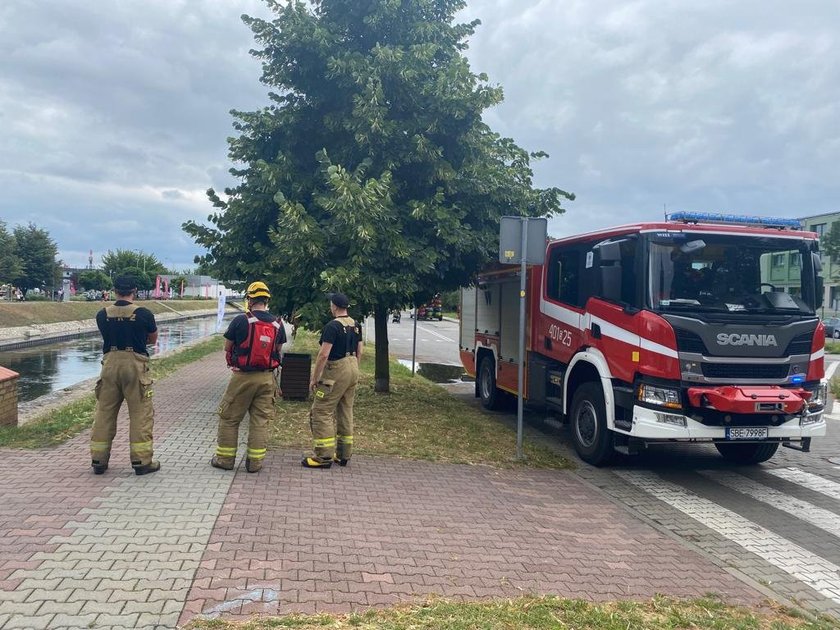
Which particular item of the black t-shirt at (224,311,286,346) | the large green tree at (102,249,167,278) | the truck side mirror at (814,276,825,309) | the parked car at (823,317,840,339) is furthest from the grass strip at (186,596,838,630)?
the large green tree at (102,249,167,278)

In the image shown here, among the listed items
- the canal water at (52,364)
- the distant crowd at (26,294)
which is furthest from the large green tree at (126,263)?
the canal water at (52,364)

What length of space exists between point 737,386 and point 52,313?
36.6 metres

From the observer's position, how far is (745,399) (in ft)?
21.7

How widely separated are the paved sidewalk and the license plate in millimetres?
1496

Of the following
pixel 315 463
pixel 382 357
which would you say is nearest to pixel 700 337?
pixel 315 463

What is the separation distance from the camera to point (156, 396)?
442 inches

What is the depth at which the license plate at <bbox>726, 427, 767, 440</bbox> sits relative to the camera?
679cm

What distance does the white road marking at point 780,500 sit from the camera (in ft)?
20.1

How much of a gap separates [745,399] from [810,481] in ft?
5.96

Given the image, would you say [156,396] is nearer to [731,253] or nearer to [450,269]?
[450,269]

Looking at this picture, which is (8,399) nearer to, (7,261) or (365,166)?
(365,166)

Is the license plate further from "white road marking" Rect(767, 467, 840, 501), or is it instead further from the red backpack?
the red backpack

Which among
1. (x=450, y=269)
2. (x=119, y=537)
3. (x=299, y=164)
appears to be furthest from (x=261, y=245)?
(x=119, y=537)

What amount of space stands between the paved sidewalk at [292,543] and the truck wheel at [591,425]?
874 millimetres
